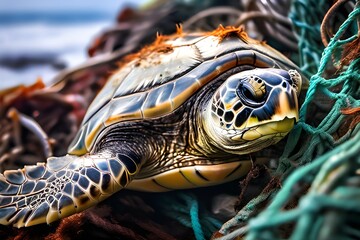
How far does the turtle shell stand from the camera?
3.46 ft

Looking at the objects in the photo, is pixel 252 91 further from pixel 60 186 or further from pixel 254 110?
pixel 60 186

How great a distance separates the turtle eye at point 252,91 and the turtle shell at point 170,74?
14 centimetres

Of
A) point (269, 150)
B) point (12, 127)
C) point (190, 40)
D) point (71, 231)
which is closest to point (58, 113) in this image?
point (12, 127)

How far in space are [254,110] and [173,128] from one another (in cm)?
27

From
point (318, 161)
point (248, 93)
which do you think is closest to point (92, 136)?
point (248, 93)

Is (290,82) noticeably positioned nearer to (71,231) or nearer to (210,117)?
(210,117)

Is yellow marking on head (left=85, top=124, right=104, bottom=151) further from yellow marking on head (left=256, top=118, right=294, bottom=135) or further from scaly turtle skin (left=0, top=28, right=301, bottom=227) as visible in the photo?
yellow marking on head (left=256, top=118, right=294, bottom=135)

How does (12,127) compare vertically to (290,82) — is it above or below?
below

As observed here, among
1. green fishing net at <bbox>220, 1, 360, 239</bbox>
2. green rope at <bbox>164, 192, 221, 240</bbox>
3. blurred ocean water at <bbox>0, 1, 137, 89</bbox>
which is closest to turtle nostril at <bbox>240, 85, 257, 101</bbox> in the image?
green fishing net at <bbox>220, 1, 360, 239</bbox>

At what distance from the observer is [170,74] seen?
109cm

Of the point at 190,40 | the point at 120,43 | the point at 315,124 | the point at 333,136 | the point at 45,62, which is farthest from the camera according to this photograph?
the point at 45,62

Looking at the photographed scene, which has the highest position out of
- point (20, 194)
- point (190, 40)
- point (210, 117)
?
point (190, 40)

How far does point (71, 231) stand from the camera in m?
0.94

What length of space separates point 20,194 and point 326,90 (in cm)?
74
